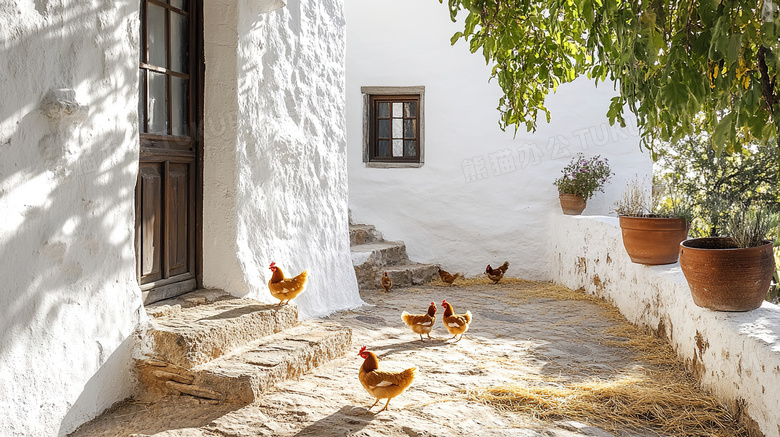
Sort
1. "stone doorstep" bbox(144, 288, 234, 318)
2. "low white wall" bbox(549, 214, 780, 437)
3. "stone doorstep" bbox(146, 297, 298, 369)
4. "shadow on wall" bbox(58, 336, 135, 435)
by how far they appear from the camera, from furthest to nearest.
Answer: "stone doorstep" bbox(144, 288, 234, 318) < "stone doorstep" bbox(146, 297, 298, 369) < "shadow on wall" bbox(58, 336, 135, 435) < "low white wall" bbox(549, 214, 780, 437)

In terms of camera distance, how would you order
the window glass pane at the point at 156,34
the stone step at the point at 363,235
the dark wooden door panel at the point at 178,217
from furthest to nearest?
the stone step at the point at 363,235
the dark wooden door panel at the point at 178,217
the window glass pane at the point at 156,34

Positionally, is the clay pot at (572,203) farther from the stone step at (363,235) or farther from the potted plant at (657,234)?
the potted plant at (657,234)

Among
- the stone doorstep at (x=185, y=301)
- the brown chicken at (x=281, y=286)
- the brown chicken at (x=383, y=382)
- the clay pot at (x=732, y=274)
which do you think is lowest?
the brown chicken at (x=383, y=382)

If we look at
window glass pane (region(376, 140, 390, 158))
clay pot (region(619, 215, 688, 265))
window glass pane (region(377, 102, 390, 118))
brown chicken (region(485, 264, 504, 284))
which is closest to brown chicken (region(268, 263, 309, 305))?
clay pot (region(619, 215, 688, 265))

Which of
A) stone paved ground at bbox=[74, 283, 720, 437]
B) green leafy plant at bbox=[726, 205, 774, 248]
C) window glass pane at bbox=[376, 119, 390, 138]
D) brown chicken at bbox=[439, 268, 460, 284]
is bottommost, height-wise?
stone paved ground at bbox=[74, 283, 720, 437]

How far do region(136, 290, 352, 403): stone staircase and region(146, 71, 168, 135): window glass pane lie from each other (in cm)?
109

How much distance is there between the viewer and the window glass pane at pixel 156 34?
3.87 m

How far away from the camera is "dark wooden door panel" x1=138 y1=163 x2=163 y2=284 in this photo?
3.78 metres

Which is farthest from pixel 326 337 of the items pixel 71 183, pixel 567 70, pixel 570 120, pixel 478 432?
pixel 570 120

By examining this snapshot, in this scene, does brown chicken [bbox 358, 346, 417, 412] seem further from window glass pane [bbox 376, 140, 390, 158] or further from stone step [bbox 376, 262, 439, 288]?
window glass pane [bbox 376, 140, 390, 158]

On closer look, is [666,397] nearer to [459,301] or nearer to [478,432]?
[478,432]

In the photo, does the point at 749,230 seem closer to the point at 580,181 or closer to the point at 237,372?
the point at 237,372

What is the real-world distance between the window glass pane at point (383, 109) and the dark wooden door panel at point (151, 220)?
5.14 meters

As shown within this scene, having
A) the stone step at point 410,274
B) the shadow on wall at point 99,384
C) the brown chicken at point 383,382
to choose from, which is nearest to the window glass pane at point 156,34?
the shadow on wall at point 99,384
